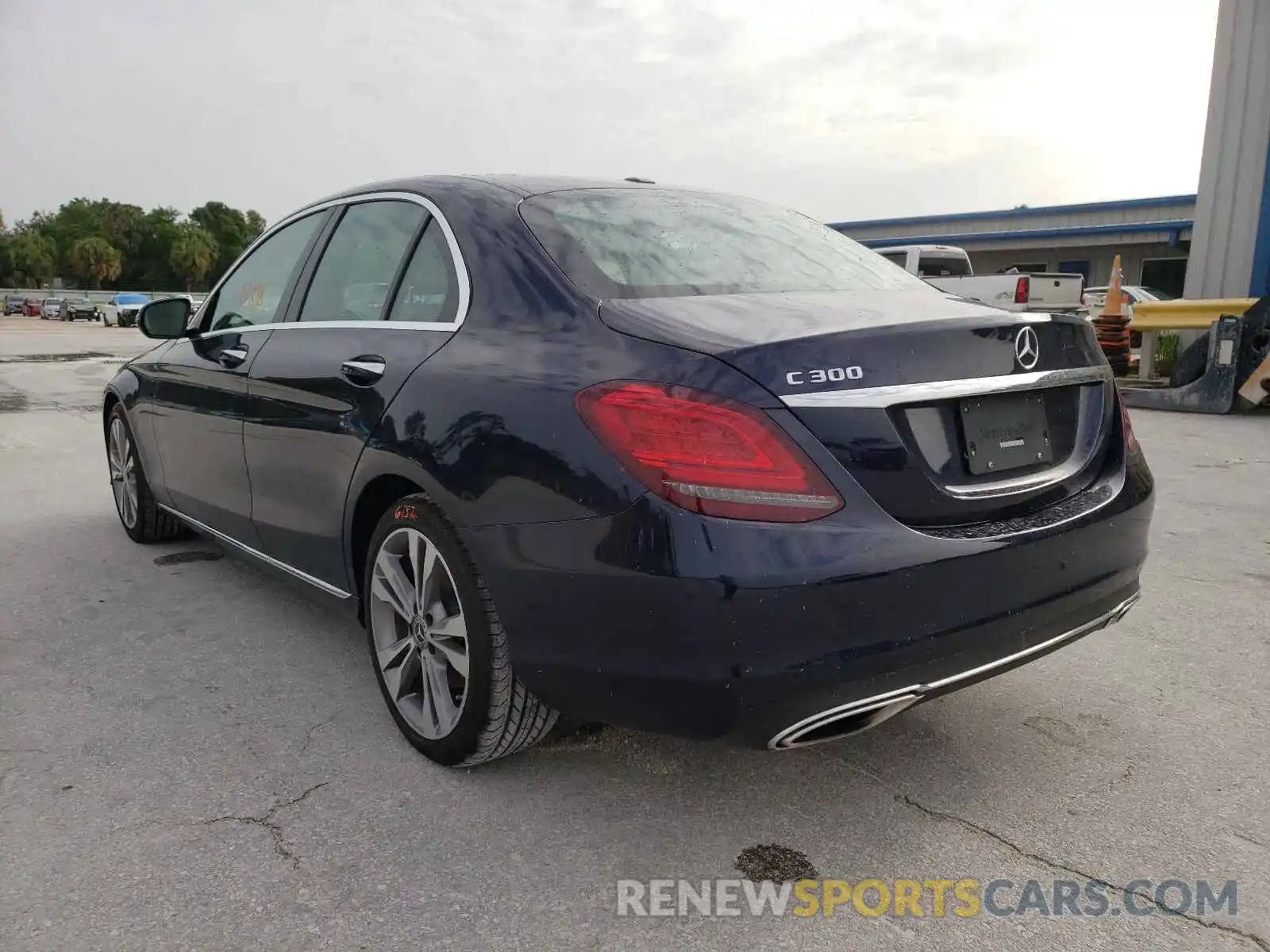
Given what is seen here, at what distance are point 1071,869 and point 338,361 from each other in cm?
238

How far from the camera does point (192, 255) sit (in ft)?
302

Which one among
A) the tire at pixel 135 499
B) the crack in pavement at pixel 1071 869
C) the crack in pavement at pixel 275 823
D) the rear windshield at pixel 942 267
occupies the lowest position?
the crack in pavement at pixel 275 823

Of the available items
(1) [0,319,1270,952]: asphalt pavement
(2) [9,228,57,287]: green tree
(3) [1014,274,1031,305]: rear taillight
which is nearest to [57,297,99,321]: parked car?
(2) [9,228,57,287]: green tree

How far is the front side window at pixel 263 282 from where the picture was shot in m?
Answer: 3.69

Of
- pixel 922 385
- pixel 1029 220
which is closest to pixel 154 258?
pixel 1029 220

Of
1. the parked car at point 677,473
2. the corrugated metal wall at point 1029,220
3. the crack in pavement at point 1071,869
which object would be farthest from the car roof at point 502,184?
the corrugated metal wall at point 1029,220

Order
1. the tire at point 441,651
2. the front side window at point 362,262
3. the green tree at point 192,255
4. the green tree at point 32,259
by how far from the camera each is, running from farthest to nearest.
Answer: the green tree at point 192,255 < the green tree at point 32,259 < the front side window at point 362,262 < the tire at point 441,651

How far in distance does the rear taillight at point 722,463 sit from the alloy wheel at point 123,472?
3810mm

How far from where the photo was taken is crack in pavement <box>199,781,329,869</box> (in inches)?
91.0

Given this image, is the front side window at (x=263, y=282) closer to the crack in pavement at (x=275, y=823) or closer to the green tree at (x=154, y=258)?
the crack in pavement at (x=275, y=823)

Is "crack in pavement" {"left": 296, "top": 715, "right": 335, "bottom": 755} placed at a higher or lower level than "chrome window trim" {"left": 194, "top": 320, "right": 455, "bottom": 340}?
lower

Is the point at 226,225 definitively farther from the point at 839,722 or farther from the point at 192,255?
the point at 839,722

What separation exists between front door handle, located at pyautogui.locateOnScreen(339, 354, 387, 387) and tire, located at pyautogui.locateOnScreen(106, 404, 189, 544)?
226cm

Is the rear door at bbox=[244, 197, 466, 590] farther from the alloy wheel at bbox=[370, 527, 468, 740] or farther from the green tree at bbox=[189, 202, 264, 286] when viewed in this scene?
the green tree at bbox=[189, 202, 264, 286]
